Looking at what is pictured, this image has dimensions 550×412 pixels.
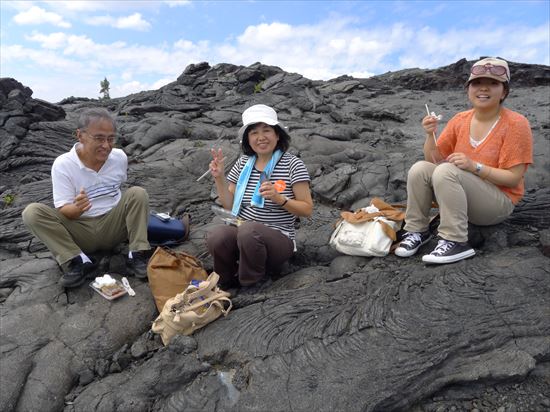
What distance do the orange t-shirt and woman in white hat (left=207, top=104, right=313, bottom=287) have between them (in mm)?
2010

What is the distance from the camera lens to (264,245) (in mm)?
5020

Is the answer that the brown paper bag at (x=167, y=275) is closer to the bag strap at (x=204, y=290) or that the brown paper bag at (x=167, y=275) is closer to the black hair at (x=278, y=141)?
the bag strap at (x=204, y=290)

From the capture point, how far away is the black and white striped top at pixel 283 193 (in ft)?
16.8

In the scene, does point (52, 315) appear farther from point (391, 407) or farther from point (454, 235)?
point (454, 235)

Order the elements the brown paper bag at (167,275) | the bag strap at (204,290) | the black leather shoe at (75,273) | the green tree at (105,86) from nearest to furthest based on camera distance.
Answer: the bag strap at (204,290) < the brown paper bag at (167,275) < the black leather shoe at (75,273) < the green tree at (105,86)

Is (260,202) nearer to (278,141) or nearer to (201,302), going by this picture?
(278,141)

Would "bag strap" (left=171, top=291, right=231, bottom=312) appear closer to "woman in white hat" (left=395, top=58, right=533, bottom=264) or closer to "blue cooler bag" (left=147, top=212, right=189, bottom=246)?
"blue cooler bag" (left=147, top=212, right=189, bottom=246)

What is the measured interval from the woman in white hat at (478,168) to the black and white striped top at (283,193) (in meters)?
1.44

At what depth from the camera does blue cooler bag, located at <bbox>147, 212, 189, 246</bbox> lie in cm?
647

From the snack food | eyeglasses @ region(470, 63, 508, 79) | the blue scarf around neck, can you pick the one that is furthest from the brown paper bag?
eyeglasses @ region(470, 63, 508, 79)

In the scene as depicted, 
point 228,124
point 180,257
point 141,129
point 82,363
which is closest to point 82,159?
point 180,257

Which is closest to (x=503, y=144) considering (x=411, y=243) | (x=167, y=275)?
(x=411, y=243)

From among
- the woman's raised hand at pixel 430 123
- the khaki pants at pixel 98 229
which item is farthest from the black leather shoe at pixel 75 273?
the woman's raised hand at pixel 430 123

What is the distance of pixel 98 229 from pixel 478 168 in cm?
489
